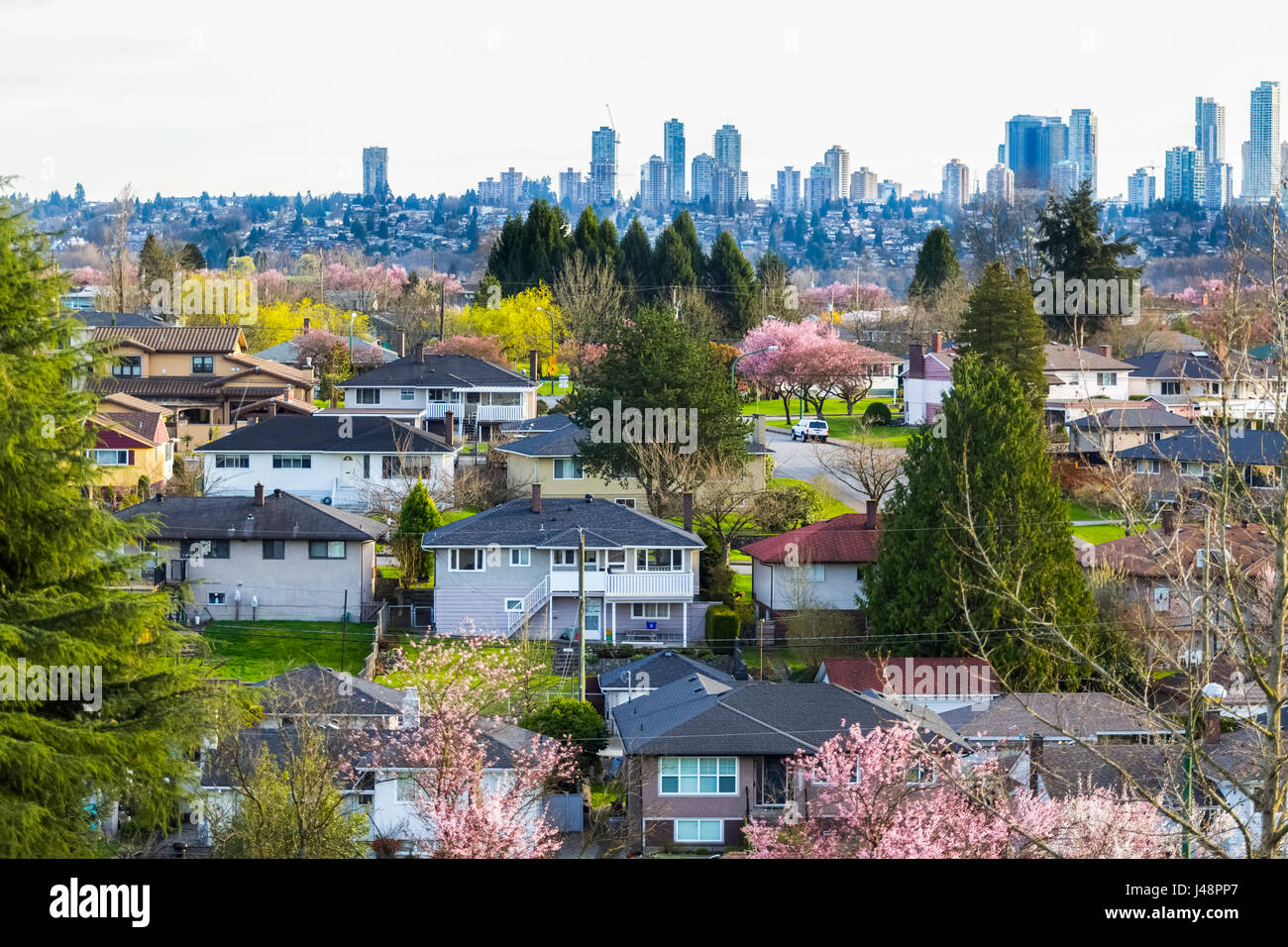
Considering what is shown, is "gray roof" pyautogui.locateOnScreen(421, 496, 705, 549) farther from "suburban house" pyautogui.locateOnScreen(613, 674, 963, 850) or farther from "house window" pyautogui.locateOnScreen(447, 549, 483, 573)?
"suburban house" pyautogui.locateOnScreen(613, 674, 963, 850)

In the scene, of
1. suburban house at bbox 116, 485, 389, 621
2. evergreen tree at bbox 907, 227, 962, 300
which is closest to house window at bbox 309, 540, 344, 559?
suburban house at bbox 116, 485, 389, 621

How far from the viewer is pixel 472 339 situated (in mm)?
74125

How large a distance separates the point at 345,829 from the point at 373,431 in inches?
1292

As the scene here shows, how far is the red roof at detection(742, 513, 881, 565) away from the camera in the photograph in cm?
3556

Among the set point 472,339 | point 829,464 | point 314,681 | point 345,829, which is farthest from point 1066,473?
point 472,339

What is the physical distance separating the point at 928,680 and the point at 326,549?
16.6 metres

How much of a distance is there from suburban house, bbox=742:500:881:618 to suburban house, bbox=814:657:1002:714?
542cm

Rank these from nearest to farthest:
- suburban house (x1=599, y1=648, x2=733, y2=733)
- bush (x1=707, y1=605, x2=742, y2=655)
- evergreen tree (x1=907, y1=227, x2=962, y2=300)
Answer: suburban house (x1=599, y1=648, x2=733, y2=733) < bush (x1=707, y1=605, x2=742, y2=655) < evergreen tree (x1=907, y1=227, x2=962, y2=300)

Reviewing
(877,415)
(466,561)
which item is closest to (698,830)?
(466,561)

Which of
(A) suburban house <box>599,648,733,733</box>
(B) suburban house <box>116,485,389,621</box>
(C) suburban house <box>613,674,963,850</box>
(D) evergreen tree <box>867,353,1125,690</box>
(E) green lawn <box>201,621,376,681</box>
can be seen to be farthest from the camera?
(B) suburban house <box>116,485,389,621</box>

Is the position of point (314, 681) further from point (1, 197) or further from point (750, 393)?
point (750, 393)

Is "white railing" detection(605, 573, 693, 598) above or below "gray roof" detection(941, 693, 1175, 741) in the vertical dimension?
above

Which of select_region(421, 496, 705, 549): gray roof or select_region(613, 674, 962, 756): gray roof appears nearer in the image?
select_region(613, 674, 962, 756): gray roof

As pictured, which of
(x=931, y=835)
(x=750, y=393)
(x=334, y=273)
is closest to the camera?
(x=931, y=835)
